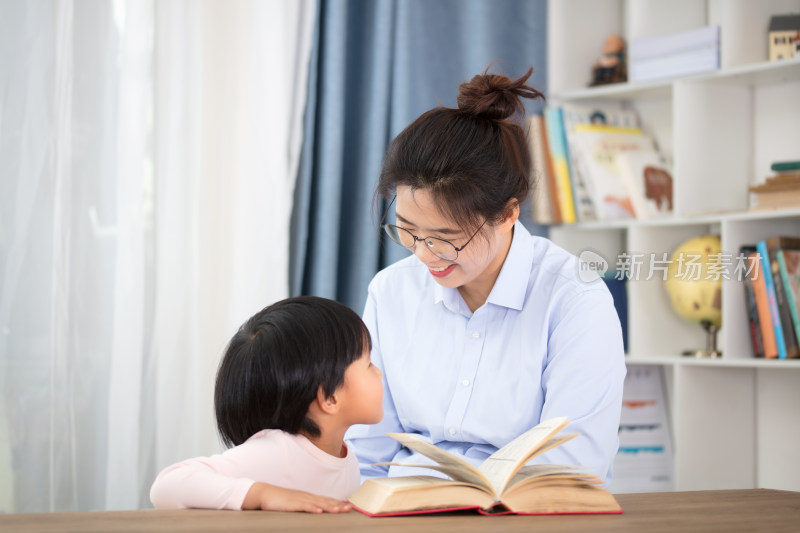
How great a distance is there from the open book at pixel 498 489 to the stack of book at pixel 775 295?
145 centimetres

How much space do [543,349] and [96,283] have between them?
41.6 inches

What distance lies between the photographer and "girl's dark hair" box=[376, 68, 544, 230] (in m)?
1.47

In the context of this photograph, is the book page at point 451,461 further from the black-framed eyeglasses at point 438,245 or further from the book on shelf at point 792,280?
the book on shelf at point 792,280

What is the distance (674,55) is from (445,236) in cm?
149

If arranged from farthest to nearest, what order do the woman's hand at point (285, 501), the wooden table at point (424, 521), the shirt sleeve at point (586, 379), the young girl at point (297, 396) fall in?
the shirt sleeve at point (586, 379) < the young girl at point (297, 396) < the woman's hand at point (285, 501) < the wooden table at point (424, 521)

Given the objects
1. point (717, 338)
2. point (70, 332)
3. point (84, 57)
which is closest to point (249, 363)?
point (70, 332)

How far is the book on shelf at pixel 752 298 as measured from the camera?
2363mm

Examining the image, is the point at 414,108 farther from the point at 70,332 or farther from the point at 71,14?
the point at 70,332

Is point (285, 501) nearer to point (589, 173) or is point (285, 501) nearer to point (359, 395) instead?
point (359, 395)

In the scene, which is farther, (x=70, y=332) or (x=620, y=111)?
(x=620, y=111)

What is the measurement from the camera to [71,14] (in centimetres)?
183

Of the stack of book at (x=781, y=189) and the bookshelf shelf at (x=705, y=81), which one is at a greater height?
the bookshelf shelf at (x=705, y=81)

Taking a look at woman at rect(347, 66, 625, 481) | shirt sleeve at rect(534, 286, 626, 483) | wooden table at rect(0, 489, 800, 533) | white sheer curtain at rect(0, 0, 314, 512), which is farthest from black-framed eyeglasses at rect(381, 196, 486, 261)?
white sheer curtain at rect(0, 0, 314, 512)

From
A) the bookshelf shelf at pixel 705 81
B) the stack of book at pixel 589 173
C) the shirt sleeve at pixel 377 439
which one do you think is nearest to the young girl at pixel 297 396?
the shirt sleeve at pixel 377 439
